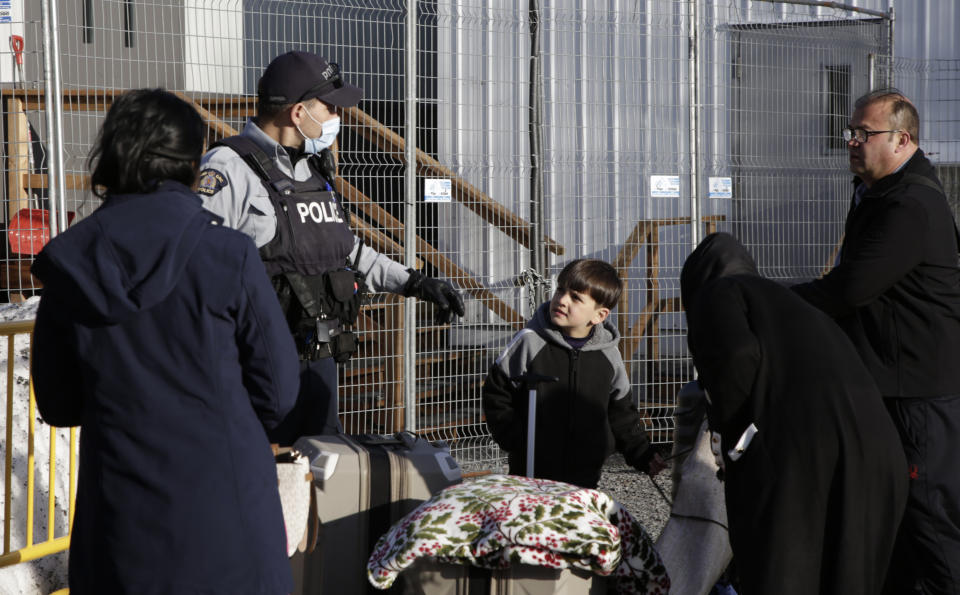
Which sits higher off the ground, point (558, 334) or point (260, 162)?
point (260, 162)

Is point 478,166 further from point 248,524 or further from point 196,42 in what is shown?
point 248,524

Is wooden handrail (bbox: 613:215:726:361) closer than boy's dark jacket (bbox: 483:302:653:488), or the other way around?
boy's dark jacket (bbox: 483:302:653:488)

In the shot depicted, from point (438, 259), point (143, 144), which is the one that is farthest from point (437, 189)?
point (143, 144)

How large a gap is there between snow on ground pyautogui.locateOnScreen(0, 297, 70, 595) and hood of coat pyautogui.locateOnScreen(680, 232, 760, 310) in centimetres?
268

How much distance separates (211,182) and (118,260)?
1225 millimetres

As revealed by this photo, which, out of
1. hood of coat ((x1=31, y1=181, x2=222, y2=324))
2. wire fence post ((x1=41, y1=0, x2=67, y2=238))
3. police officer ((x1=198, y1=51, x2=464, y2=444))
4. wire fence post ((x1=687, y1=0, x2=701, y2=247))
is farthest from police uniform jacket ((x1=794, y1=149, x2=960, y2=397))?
wire fence post ((x1=41, y1=0, x2=67, y2=238))

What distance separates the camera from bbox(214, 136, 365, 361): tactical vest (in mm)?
3424

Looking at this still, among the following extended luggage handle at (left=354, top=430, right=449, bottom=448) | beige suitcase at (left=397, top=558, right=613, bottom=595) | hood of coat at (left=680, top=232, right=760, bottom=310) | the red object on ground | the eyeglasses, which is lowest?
beige suitcase at (left=397, top=558, right=613, bottom=595)

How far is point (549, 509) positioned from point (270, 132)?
1.68 metres

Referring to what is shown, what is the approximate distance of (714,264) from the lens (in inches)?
115

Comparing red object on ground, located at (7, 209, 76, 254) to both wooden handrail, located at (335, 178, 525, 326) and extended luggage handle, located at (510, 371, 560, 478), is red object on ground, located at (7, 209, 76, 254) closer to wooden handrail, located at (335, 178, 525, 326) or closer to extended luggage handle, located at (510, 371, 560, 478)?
wooden handrail, located at (335, 178, 525, 326)

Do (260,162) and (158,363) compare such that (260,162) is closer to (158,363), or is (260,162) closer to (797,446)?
(158,363)

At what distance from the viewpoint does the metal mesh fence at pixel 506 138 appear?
5691 millimetres

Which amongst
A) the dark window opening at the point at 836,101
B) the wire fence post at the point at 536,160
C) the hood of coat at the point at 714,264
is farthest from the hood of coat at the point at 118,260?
the dark window opening at the point at 836,101
